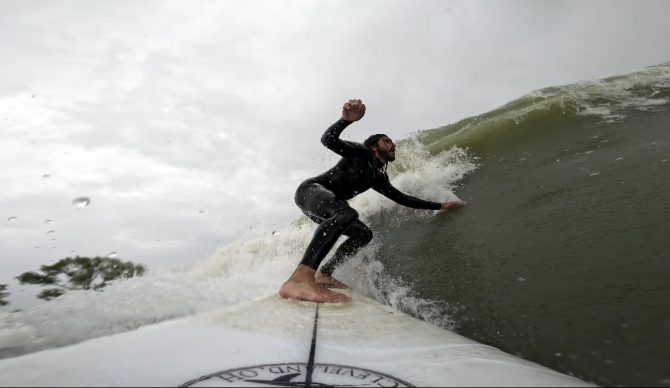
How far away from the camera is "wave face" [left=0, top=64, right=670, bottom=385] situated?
6.86ft

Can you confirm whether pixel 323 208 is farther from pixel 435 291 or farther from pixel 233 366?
pixel 233 366

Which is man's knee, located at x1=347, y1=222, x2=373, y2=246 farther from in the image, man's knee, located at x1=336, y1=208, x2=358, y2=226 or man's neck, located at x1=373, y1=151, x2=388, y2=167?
man's neck, located at x1=373, y1=151, x2=388, y2=167

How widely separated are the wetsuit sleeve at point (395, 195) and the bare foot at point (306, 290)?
4.55 feet

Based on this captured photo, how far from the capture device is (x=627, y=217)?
3.03 metres

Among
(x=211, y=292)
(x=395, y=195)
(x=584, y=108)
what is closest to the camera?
(x=211, y=292)

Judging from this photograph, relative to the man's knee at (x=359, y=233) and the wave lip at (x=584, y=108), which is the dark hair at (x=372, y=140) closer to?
the man's knee at (x=359, y=233)

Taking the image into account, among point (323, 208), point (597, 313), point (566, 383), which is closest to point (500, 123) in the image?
point (323, 208)

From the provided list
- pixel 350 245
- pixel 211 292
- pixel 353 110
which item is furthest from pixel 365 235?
pixel 211 292

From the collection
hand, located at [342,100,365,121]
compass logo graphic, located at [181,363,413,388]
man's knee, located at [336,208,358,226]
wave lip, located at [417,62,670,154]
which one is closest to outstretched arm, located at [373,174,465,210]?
man's knee, located at [336,208,358,226]

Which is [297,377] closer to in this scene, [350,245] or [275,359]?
[275,359]

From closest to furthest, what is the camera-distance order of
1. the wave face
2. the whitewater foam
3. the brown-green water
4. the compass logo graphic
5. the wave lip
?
the compass logo graphic → the brown-green water → the wave face → the whitewater foam → the wave lip

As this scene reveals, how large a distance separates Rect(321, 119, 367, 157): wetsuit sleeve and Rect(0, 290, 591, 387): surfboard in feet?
5.13

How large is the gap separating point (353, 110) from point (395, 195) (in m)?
1.38

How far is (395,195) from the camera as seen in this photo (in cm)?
430
